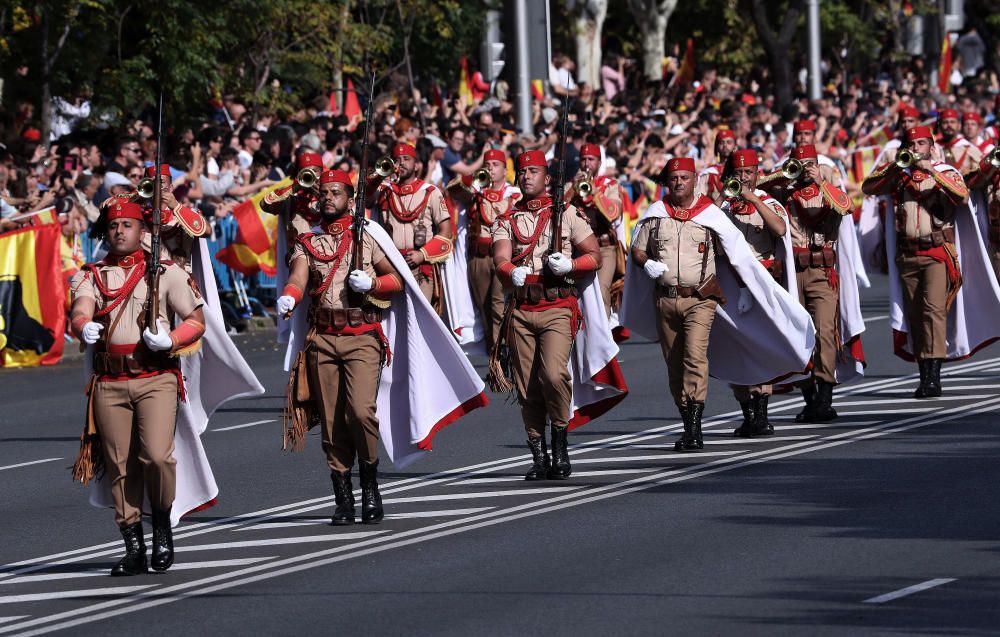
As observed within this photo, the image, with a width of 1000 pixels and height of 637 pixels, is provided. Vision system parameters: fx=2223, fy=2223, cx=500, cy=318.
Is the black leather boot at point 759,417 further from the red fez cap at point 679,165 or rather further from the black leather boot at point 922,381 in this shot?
the black leather boot at point 922,381

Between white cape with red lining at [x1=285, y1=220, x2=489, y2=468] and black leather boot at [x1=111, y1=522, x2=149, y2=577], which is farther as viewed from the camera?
white cape with red lining at [x1=285, y1=220, x2=489, y2=468]

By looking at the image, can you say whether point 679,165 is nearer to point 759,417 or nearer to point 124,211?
point 759,417

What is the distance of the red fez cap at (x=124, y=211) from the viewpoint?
1053 centimetres

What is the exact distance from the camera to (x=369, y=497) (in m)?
11.9

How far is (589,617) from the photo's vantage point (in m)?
9.05

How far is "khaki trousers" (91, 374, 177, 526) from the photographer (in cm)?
1053

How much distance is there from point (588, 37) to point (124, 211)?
37083mm

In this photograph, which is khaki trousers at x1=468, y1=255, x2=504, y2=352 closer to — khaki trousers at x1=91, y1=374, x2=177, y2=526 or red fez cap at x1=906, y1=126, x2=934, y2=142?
red fez cap at x1=906, y1=126, x2=934, y2=142

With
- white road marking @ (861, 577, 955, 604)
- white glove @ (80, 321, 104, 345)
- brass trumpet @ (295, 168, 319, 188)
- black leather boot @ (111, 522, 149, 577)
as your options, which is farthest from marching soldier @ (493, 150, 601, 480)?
white road marking @ (861, 577, 955, 604)

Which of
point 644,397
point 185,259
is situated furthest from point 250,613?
point 644,397

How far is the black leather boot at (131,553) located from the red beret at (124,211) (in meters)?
1.46

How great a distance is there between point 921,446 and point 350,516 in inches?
158

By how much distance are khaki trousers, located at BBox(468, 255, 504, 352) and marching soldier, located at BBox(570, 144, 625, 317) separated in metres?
0.89

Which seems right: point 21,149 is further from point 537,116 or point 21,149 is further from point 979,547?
point 979,547
